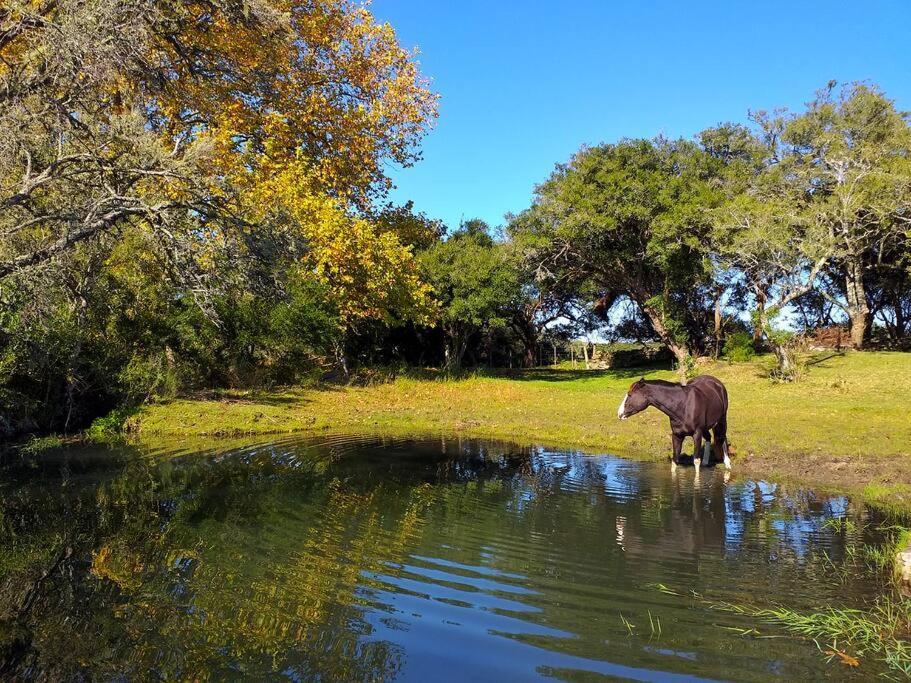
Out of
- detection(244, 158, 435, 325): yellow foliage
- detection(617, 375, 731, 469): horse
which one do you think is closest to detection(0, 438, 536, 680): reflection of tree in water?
detection(617, 375, 731, 469): horse

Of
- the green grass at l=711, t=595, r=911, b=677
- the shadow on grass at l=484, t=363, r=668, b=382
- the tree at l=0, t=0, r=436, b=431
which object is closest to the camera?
the green grass at l=711, t=595, r=911, b=677

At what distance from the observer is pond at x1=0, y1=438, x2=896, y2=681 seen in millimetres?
4109

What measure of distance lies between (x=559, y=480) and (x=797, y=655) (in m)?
6.05

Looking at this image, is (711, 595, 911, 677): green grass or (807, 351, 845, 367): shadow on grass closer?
(711, 595, 911, 677): green grass

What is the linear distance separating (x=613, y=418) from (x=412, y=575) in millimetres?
13244

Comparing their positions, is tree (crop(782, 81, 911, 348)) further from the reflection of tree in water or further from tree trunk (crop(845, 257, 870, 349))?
the reflection of tree in water

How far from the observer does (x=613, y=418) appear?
1789 centimetres

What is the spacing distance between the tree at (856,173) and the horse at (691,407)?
68.8ft

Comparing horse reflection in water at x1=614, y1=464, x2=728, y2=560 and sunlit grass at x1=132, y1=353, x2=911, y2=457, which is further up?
sunlit grass at x1=132, y1=353, x2=911, y2=457

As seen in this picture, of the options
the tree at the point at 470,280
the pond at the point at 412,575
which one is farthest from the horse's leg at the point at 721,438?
the tree at the point at 470,280

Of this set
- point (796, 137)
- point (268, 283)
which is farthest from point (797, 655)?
point (796, 137)

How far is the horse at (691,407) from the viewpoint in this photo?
1175 cm

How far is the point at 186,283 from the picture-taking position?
416 inches

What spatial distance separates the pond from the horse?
1.66 metres
